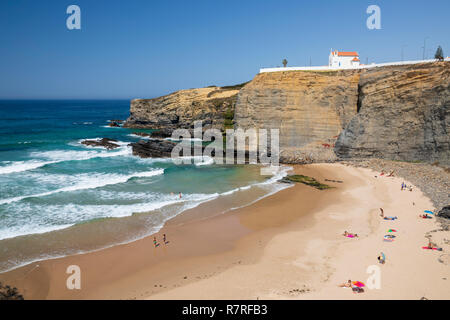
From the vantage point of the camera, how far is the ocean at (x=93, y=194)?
51.8 feet

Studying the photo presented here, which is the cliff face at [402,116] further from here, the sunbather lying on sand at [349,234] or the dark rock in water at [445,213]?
the sunbather lying on sand at [349,234]

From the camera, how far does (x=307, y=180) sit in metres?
26.7

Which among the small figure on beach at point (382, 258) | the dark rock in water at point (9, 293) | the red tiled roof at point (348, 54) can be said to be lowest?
the dark rock in water at point (9, 293)

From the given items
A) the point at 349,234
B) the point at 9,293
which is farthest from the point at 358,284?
the point at 9,293

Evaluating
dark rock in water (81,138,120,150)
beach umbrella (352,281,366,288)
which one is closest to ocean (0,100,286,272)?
dark rock in water (81,138,120,150)

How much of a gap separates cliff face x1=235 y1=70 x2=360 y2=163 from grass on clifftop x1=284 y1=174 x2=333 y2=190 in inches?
256

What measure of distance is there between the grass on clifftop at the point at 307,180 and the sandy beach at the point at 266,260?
439cm

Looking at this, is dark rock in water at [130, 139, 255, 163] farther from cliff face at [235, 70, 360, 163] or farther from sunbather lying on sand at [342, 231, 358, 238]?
sunbather lying on sand at [342, 231, 358, 238]

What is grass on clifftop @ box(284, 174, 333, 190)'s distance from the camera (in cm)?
2513

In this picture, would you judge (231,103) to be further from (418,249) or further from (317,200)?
(418,249)

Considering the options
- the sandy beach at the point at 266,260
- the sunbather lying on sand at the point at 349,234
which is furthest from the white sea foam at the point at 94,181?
the sunbather lying on sand at the point at 349,234

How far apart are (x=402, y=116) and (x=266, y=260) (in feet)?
74.4

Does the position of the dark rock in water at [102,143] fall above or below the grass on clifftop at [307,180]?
above
